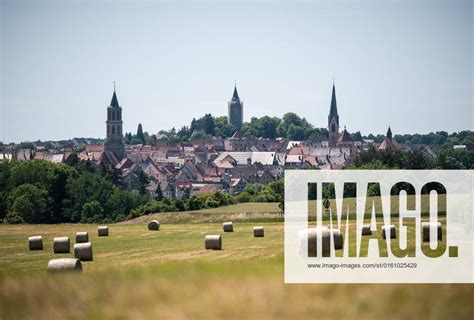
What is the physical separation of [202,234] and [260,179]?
157m

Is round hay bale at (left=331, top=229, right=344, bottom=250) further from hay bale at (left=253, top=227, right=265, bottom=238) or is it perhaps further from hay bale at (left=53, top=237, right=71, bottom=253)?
hay bale at (left=253, top=227, right=265, bottom=238)

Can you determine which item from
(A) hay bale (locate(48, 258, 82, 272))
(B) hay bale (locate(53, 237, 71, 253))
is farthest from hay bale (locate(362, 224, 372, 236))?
(A) hay bale (locate(48, 258, 82, 272))

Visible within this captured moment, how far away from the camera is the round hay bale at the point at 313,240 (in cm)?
2041

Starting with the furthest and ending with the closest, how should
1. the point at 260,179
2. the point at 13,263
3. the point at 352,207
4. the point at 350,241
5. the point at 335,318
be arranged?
the point at 260,179, the point at 352,207, the point at 350,241, the point at 13,263, the point at 335,318

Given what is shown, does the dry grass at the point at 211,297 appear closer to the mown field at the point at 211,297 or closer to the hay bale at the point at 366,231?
the mown field at the point at 211,297

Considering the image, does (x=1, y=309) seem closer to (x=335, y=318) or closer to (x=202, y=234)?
(x=335, y=318)

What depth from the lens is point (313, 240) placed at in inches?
807

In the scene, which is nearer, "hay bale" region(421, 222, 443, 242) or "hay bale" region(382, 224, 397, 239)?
"hay bale" region(421, 222, 443, 242)

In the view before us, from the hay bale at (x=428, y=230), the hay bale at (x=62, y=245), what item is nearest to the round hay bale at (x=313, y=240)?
the hay bale at (x=428, y=230)

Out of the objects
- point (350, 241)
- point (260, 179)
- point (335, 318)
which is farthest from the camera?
point (260, 179)

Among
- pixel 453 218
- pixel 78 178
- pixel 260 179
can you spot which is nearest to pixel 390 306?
pixel 453 218

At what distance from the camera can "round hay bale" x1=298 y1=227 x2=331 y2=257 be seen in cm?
2041

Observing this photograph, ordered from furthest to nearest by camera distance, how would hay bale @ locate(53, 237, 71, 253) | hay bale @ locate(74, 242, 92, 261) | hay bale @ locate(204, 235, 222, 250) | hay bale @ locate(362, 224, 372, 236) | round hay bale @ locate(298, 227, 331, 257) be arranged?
hay bale @ locate(362, 224, 372, 236) < hay bale @ locate(204, 235, 222, 250) < hay bale @ locate(53, 237, 71, 253) < hay bale @ locate(74, 242, 92, 261) < round hay bale @ locate(298, 227, 331, 257)

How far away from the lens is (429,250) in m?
21.0
